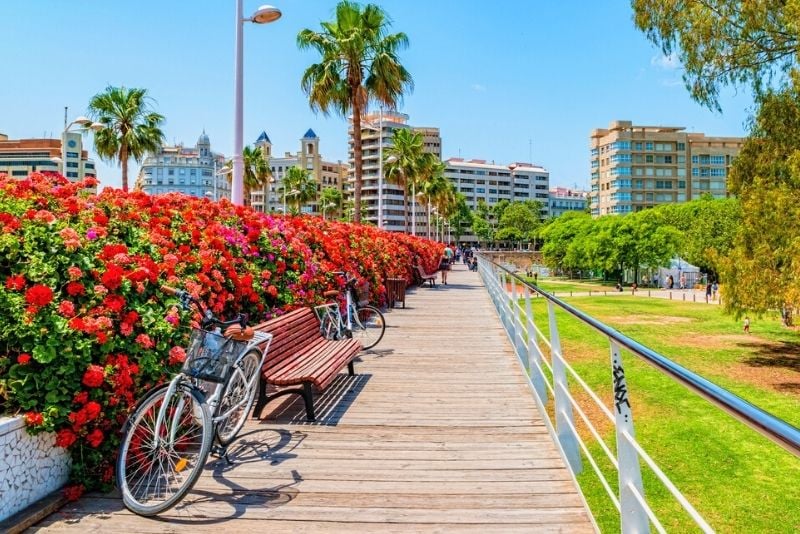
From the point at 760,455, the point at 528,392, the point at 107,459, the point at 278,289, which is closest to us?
the point at 107,459

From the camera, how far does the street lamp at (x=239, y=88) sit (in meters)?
10.0

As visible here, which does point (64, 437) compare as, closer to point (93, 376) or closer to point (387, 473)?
point (93, 376)

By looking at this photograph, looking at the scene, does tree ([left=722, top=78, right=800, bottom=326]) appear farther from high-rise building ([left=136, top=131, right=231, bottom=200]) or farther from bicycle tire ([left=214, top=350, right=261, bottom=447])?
high-rise building ([left=136, top=131, right=231, bottom=200])

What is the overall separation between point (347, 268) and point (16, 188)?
7.23 metres

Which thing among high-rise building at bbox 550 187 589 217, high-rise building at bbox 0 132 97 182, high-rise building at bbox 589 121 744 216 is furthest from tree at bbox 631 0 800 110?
high-rise building at bbox 550 187 589 217

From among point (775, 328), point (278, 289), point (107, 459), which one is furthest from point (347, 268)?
point (775, 328)

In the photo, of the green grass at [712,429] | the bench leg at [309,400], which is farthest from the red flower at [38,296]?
the green grass at [712,429]

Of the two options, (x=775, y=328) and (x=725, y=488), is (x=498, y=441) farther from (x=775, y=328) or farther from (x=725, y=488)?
(x=775, y=328)

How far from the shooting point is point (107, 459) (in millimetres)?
3822

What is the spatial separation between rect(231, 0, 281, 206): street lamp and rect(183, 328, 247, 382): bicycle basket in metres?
6.28

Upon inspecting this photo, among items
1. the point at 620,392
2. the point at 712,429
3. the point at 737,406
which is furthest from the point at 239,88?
the point at 712,429

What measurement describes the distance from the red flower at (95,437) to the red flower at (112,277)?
0.92 metres

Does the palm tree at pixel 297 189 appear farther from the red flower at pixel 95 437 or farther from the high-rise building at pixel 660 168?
the red flower at pixel 95 437

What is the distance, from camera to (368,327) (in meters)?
9.30
